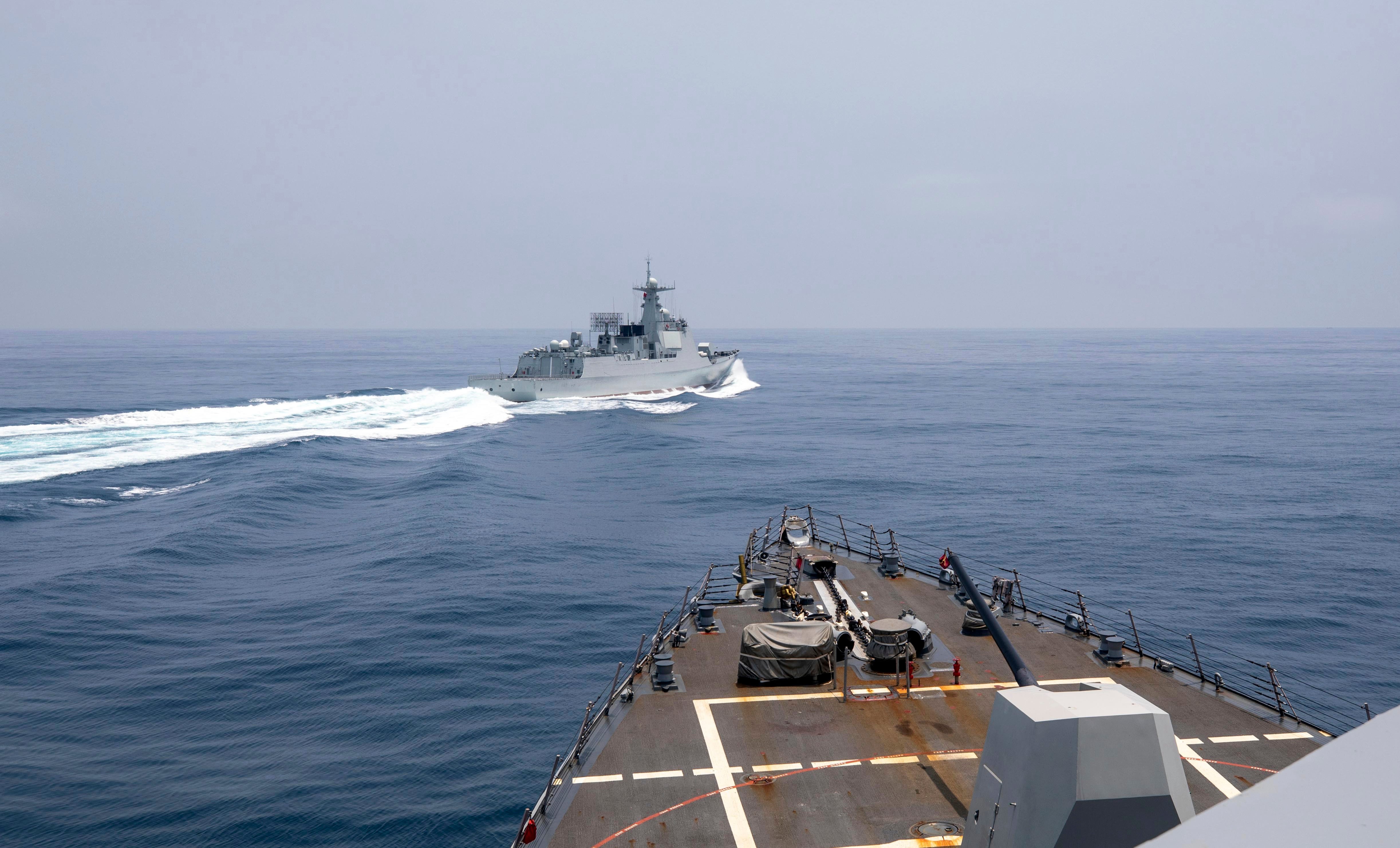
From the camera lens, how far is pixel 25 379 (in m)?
109

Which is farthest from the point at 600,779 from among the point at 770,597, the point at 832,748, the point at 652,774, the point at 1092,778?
the point at 770,597

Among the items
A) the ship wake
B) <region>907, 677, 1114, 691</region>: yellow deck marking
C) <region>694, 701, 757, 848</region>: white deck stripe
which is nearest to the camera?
<region>694, 701, 757, 848</region>: white deck stripe

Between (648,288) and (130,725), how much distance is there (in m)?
86.2

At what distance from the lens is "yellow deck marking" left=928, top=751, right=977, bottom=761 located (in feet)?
50.0

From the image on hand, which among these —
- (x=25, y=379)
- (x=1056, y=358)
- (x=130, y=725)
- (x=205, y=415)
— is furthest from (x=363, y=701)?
(x=1056, y=358)

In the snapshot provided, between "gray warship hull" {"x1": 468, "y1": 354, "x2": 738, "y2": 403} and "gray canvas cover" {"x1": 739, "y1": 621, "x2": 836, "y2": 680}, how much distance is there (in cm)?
7533

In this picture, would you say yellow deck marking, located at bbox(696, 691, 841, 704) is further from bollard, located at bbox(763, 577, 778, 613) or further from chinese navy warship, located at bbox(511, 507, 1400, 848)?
bollard, located at bbox(763, 577, 778, 613)

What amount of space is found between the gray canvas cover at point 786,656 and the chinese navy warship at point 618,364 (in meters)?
75.4

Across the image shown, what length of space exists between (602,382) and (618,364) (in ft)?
10.3

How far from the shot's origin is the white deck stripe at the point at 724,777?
1316 cm

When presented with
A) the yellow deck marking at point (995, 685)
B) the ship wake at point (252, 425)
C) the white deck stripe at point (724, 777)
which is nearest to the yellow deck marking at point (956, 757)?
the yellow deck marking at point (995, 685)

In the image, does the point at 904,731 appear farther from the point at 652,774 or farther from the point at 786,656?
the point at 652,774

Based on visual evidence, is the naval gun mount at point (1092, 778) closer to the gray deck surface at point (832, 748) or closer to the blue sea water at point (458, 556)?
the gray deck surface at point (832, 748)

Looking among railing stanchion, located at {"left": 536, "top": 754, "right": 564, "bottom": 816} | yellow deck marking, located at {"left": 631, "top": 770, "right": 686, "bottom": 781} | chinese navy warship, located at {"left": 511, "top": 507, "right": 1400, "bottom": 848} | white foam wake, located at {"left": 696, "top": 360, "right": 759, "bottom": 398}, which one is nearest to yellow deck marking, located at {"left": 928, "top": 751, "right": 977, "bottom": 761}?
chinese navy warship, located at {"left": 511, "top": 507, "right": 1400, "bottom": 848}
